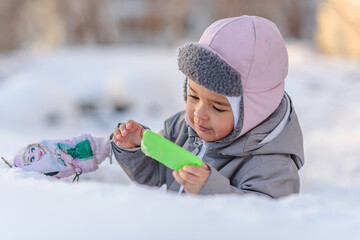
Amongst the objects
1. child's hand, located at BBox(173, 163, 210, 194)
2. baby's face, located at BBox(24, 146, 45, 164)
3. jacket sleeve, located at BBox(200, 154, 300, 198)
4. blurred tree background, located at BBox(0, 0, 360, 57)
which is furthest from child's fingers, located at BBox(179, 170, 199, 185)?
blurred tree background, located at BBox(0, 0, 360, 57)

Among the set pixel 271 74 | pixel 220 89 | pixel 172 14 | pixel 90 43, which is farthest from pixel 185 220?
pixel 90 43

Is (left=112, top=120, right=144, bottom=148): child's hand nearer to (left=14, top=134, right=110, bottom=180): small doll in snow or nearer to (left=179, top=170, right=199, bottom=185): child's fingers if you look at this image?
(left=14, top=134, right=110, bottom=180): small doll in snow

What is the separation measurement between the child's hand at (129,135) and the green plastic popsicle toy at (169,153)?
11.5 inches

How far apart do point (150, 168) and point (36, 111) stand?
3786mm

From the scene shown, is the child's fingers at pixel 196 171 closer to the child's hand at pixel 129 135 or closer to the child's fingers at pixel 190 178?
the child's fingers at pixel 190 178

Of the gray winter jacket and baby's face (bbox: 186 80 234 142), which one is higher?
baby's face (bbox: 186 80 234 142)

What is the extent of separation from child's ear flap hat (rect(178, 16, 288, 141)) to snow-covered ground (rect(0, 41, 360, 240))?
0.32 m

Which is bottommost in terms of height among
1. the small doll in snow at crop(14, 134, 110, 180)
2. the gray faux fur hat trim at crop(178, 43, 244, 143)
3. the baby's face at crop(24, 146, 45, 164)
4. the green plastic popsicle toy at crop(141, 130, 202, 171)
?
the small doll in snow at crop(14, 134, 110, 180)

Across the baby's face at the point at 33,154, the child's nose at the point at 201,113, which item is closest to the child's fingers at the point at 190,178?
the child's nose at the point at 201,113

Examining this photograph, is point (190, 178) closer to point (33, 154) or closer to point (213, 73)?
point (213, 73)

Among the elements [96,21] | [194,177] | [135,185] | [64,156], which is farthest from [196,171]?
[96,21]

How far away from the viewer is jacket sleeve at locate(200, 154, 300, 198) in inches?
49.2

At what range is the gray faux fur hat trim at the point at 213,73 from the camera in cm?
124

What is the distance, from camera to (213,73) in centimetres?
125
